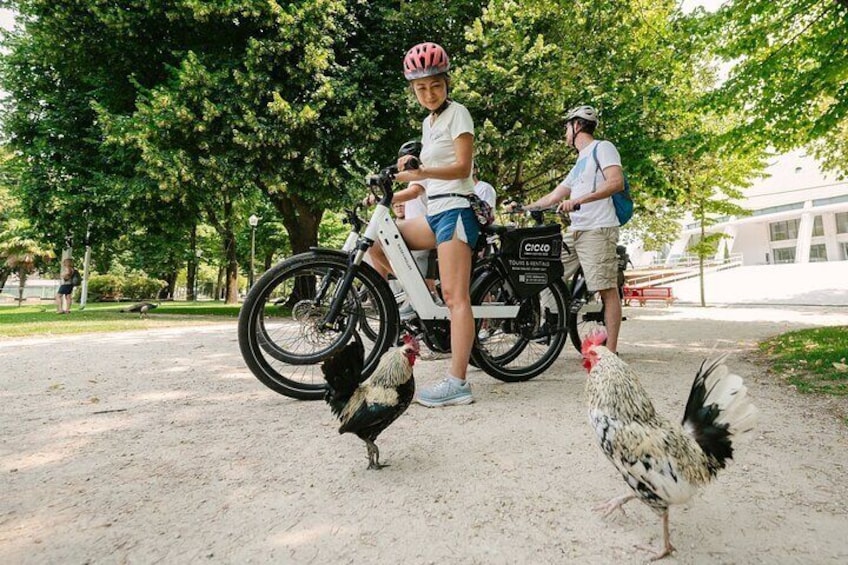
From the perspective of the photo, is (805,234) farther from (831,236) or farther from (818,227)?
(818,227)

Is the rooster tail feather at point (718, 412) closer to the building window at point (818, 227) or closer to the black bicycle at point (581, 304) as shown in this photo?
the black bicycle at point (581, 304)

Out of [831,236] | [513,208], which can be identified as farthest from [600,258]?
[831,236]

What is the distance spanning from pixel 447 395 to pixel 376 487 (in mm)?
1273

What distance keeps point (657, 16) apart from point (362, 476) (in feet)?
35.0

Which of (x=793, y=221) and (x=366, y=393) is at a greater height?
(x=793, y=221)

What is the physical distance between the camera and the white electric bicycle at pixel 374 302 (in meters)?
3.45

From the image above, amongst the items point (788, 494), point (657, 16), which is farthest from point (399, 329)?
point (657, 16)

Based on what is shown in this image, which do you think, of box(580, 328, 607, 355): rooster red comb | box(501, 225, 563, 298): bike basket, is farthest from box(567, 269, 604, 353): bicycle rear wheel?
box(580, 328, 607, 355): rooster red comb

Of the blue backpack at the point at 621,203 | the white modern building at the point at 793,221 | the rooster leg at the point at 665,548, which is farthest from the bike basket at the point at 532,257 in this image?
the white modern building at the point at 793,221

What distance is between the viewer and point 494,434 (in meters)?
2.70

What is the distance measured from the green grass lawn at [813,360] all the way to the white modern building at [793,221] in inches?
1800

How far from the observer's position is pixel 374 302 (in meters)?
3.69

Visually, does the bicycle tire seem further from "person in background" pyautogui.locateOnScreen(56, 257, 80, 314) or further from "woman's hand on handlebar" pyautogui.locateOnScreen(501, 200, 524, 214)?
"person in background" pyautogui.locateOnScreen(56, 257, 80, 314)

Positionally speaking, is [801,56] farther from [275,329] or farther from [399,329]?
[275,329]
